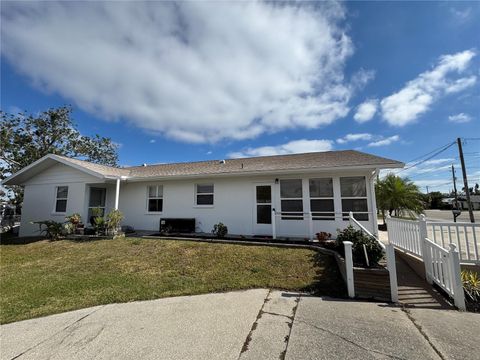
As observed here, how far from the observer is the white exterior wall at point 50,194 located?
12.0m

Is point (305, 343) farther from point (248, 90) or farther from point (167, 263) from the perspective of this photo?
point (248, 90)

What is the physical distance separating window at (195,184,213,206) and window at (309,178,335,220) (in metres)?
4.83

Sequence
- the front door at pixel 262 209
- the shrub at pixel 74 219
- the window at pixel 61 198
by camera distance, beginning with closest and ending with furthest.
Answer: the front door at pixel 262 209
the shrub at pixel 74 219
the window at pixel 61 198

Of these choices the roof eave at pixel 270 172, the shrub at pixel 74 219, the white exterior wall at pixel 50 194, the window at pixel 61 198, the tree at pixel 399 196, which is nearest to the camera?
the roof eave at pixel 270 172

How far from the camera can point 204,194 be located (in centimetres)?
1145

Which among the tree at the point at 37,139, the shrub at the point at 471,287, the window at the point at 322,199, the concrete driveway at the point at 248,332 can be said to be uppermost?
the tree at the point at 37,139

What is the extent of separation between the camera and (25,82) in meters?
12.9

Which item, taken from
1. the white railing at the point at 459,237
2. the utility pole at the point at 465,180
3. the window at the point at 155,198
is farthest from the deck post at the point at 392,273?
the utility pole at the point at 465,180

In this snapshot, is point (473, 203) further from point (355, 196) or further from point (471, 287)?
point (471, 287)

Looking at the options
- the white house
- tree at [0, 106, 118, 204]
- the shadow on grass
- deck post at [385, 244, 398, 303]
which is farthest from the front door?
tree at [0, 106, 118, 204]

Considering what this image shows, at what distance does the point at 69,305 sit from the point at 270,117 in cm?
1246

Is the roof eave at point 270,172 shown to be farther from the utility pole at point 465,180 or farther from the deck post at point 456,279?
the utility pole at point 465,180

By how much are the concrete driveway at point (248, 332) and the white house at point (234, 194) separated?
5339 mm

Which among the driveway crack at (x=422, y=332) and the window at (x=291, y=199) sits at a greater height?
the window at (x=291, y=199)
